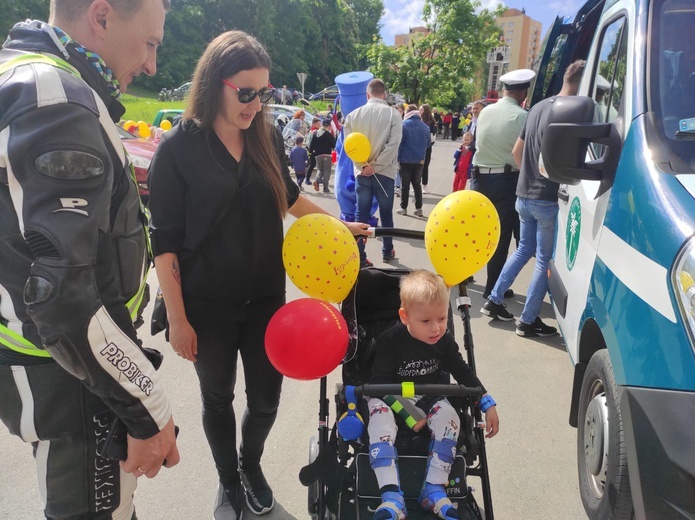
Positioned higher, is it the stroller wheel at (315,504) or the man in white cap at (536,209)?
the man in white cap at (536,209)

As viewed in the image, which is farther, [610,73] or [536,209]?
[536,209]

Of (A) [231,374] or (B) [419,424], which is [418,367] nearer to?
(B) [419,424]

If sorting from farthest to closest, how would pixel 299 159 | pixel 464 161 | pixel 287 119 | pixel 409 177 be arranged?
1. pixel 287 119
2. pixel 299 159
3. pixel 409 177
4. pixel 464 161

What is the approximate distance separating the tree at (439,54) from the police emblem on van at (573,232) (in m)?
24.7

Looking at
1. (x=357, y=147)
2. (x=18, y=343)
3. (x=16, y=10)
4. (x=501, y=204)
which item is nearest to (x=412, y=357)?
(x=18, y=343)

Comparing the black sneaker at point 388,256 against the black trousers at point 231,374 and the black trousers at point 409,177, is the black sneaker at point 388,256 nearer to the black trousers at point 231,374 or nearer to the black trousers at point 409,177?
the black trousers at point 409,177

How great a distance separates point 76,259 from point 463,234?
5.55 feet

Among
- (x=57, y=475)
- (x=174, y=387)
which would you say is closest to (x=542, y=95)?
(x=174, y=387)

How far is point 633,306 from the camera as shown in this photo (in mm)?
1795

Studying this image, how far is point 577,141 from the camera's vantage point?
2.25 m

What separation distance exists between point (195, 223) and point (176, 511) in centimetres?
153

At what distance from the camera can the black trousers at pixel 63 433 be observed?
4.42ft

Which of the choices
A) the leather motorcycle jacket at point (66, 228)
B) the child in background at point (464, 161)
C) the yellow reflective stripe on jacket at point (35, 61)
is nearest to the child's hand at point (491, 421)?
the leather motorcycle jacket at point (66, 228)

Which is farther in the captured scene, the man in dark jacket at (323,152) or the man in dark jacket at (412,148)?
the man in dark jacket at (323,152)
